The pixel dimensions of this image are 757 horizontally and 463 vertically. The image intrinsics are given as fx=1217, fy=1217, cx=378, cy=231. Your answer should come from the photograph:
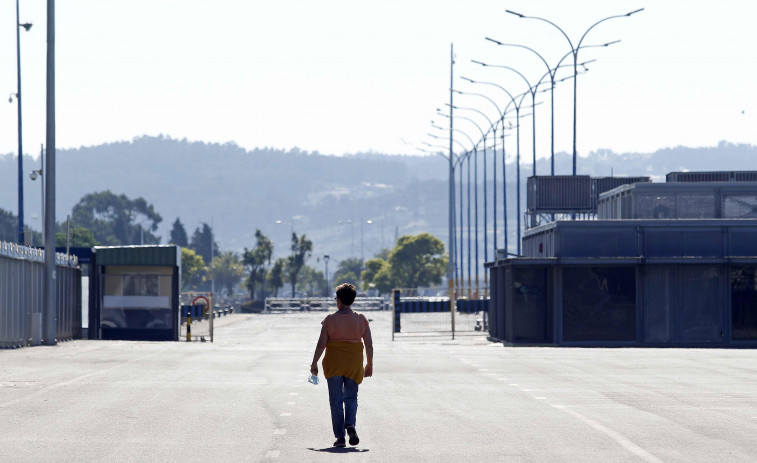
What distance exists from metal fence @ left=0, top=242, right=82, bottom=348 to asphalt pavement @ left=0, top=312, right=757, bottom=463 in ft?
17.0

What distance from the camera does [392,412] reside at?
51.4 ft

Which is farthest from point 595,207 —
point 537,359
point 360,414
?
point 360,414

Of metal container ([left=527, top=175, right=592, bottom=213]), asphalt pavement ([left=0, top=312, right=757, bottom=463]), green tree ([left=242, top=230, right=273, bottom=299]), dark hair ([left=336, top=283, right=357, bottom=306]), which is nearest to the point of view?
asphalt pavement ([left=0, top=312, right=757, bottom=463])

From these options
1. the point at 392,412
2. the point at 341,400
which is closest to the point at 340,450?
the point at 341,400

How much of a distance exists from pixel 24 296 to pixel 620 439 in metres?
24.9

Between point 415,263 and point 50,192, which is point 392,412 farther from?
point 415,263

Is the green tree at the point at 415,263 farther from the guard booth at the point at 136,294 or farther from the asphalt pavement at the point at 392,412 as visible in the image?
the asphalt pavement at the point at 392,412

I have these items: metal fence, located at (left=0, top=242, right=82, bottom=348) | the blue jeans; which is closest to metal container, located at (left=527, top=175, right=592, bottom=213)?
metal fence, located at (left=0, top=242, right=82, bottom=348)

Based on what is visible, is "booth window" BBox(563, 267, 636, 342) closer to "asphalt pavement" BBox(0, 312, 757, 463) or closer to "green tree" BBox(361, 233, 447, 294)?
"asphalt pavement" BBox(0, 312, 757, 463)

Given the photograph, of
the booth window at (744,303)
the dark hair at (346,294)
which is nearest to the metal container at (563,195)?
the booth window at (744,303)

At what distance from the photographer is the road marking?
452 inches

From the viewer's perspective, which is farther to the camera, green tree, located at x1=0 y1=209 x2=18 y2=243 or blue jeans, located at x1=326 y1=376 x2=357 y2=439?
green tree, located at x1=0 y1=209 x2=18 y2=243

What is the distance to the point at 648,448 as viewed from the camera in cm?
1213

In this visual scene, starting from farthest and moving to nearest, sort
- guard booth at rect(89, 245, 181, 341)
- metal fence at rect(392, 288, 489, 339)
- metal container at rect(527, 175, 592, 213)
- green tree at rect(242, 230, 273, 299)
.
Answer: green tree at rect(242, 230, 273, 299), metal container at rect(527, 175, 592, 213), metal fence at rect(392, 288, 489, 339), guard booth at rect(89, 245, 181, 341)
